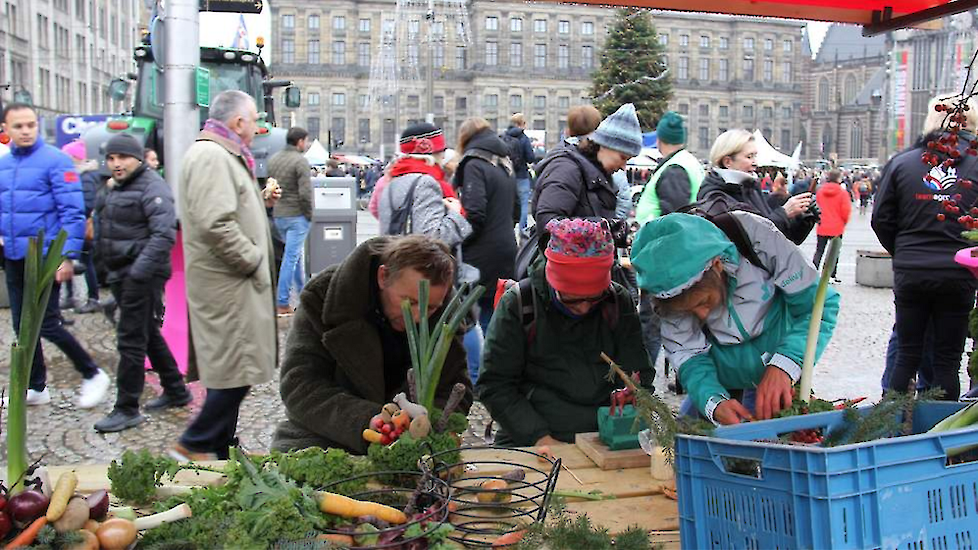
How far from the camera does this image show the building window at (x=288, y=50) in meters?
86.1

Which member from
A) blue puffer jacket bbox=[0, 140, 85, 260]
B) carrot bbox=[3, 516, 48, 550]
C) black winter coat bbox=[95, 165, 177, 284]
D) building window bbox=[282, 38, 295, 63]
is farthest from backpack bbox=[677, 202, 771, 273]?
building window bbox=[282, 38, 295, 63]

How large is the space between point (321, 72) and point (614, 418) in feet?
288

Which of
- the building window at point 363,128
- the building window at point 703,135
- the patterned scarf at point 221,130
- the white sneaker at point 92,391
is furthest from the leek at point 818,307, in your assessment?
the building window at point 703,135

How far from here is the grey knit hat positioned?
490 centimetres

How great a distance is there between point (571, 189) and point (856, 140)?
115985 millimetres

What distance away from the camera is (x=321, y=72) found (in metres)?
87.1

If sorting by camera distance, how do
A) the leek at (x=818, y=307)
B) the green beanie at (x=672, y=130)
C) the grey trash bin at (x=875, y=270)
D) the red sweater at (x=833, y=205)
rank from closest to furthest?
the leek at (x=818, y=307) < the green beanie at (x=672, y=130) < the red sweater at (x=833, y=205) < the grey trash bin at (x=875, y=270)

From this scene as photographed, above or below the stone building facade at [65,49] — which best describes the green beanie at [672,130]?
below

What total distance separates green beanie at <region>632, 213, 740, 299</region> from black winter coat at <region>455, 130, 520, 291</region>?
3324 mm

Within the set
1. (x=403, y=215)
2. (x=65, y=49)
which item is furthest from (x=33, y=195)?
(x=65, y=49)

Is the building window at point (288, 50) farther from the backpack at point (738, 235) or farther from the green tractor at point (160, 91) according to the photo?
the backpack at point (738, 235)

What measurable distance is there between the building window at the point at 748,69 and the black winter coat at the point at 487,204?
302ft

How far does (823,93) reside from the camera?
4665 inches

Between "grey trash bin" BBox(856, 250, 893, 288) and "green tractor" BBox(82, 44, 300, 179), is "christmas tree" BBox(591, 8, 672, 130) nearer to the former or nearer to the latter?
"green tractor" BBox(82, 44, 300, 179)
